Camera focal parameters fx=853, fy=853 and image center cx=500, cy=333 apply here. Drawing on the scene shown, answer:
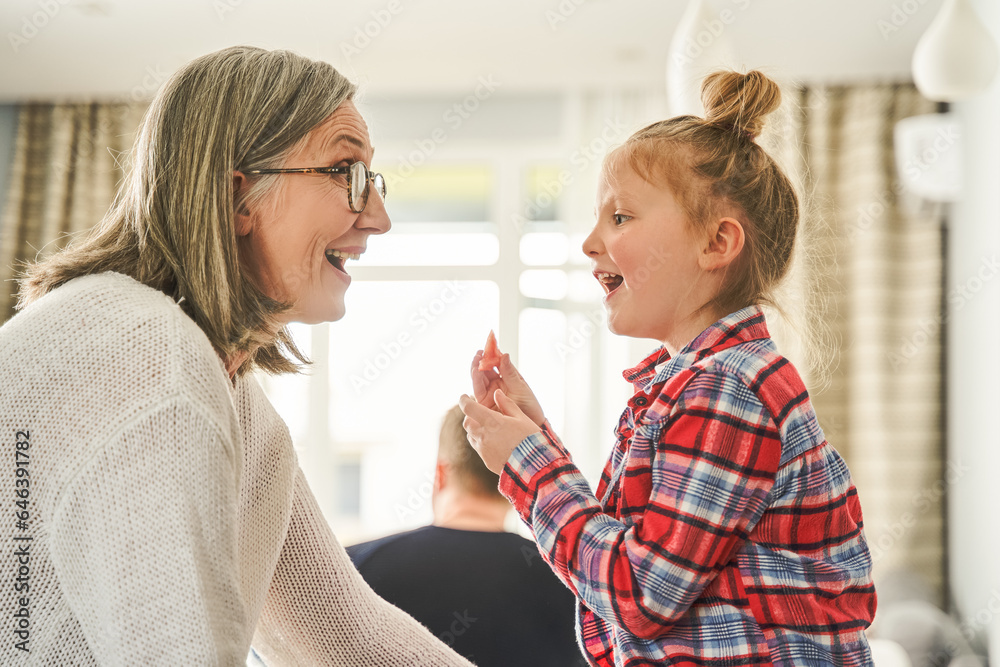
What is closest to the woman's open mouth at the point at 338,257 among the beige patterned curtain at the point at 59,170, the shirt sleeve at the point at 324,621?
the shirt sleeve at the point at 324,621

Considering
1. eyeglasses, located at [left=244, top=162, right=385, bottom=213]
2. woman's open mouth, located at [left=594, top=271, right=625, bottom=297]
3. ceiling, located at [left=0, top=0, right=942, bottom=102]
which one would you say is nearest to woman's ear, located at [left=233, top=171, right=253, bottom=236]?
eyeglasses, located at [left=244, top=162, right=385, bottom=213]

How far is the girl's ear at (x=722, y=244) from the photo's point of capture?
1.22 meters

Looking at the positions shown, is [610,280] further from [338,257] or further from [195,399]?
[195,399]

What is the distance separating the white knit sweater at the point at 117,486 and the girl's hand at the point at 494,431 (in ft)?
1.21

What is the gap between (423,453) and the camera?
5145mm

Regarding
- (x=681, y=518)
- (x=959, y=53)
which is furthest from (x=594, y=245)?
(x=959, y=53)

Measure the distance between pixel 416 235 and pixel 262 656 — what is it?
408 centimetres

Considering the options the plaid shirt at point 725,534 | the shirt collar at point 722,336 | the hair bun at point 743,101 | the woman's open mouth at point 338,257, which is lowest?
the plaid shirt at point 725,534

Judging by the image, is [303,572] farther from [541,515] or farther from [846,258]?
[846,258]

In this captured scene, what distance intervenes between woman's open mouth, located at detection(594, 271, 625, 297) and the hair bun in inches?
10.6

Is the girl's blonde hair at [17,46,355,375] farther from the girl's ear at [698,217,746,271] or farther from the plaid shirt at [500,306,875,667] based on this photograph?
the girl's ear at [698,217,746,271]

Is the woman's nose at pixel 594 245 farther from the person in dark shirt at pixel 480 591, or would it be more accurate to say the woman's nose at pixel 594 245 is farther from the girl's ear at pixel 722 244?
the person in dark shirt at pixel 480 591

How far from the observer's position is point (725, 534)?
0.99 metres

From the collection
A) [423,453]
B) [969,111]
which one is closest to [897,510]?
[969,111]
